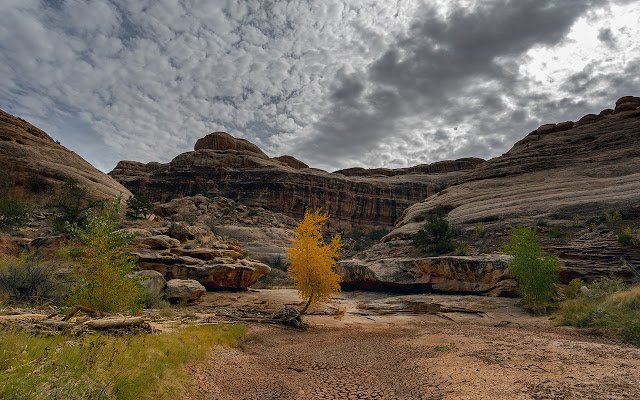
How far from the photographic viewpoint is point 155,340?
938 cm

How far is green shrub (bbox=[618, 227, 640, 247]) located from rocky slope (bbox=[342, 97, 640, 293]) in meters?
0.34

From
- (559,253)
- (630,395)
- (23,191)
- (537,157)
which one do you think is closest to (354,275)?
(559,253)

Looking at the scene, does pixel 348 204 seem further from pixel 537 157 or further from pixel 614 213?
pixel 614 213

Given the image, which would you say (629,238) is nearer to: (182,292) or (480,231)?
(480,231)

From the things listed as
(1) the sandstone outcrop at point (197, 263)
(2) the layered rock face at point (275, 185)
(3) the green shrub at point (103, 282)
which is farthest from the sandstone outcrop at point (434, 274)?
(2) the layered rock face at point (275, 185)

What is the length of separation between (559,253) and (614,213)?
707cm

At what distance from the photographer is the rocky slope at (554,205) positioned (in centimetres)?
2522

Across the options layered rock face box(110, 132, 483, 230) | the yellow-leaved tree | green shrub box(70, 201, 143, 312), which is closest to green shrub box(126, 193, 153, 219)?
the yellow-leaved tree

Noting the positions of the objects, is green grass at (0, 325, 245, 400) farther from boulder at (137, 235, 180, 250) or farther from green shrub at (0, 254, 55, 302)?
boulder at (137, 235, 180, 250)

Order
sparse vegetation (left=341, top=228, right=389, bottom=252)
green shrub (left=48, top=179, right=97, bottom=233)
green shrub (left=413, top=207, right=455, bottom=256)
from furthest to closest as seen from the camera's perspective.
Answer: sparse vegetation (left=341, top=228, right=389, bottom=252), green shrub (left=413, top=207, right=455, bottom=256), green shrub (left=48, top=179, right=97, bottom=233)

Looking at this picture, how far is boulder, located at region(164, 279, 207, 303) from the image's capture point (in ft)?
75.9

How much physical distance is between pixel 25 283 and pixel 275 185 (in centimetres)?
6966

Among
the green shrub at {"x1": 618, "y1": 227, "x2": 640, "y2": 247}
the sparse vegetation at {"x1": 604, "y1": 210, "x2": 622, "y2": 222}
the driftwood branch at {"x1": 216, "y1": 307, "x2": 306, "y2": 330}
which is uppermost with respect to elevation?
the sparse vegetation at {"x1": 604, "y1": 210, "x2": 622, "y2": 222}

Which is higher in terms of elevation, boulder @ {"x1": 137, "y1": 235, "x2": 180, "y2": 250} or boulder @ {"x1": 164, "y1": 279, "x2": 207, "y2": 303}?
boulder @ {"x1": 137, "y1": 235, "x2": 180, "y2": 250}
